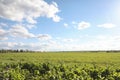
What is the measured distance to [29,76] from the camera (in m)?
18.3

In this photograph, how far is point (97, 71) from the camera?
18359 millimetres

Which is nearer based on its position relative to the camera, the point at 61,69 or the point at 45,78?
the point at 45,78

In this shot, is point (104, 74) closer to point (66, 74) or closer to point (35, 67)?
point (66, 74)

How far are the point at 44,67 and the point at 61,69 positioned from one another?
1963mm

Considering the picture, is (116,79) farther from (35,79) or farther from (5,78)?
(5,78)

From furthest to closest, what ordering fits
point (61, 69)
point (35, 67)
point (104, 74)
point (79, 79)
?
point (35, 67)
point (61, 69)
point (104, 74)
point (79, 79)

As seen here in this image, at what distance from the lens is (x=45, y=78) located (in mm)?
16500

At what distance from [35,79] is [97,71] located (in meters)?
4.88

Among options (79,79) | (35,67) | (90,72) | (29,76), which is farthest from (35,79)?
(35,67)

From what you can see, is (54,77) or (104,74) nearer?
(54,77)

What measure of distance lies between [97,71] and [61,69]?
368 cm

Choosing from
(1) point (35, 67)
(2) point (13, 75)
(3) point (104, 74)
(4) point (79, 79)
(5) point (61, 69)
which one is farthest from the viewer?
(1) point (35, 67)

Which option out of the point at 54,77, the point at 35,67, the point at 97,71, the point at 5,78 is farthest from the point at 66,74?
the point at 35,67

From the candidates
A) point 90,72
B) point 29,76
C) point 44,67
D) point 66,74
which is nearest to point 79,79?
point 66,74
